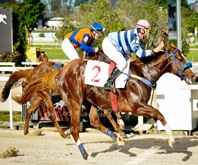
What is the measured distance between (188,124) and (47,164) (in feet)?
9.64

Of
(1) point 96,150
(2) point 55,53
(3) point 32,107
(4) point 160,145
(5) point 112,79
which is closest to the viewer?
(5) point 112,79

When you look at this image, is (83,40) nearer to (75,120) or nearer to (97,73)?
(97,73)

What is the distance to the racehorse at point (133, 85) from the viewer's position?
7.31 meters

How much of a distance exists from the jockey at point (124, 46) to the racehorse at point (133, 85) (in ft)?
0.50

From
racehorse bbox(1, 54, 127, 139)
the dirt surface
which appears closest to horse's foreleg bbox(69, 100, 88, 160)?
the dirt surface

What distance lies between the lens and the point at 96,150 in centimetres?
812

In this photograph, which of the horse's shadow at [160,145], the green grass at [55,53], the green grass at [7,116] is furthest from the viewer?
the green grass at [55,53]

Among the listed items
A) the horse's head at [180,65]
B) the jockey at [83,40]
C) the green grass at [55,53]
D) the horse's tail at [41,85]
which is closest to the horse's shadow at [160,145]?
the horse's head at [180,65]

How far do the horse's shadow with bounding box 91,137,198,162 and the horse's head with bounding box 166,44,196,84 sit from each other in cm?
99

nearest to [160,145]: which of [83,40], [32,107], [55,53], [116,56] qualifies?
[116,56]

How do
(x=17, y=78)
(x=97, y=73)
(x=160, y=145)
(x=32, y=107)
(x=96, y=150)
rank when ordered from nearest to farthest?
(x=97, y=73), (x=96, y=150), (x=160, y=145), (x=32, y=107), (x=17, y=78)

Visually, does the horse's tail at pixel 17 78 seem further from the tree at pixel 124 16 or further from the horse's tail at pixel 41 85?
the tree at pixel 124 16

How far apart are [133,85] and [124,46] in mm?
506

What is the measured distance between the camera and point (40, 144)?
871 cm
